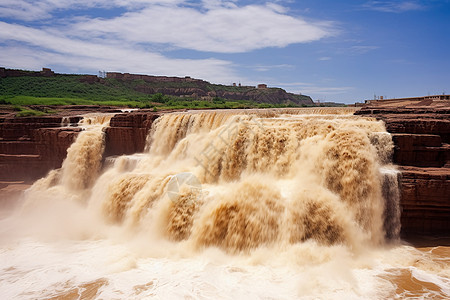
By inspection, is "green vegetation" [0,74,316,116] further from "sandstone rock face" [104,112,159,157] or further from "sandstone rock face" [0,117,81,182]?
"sandstone rock face" [104,112,159,157]

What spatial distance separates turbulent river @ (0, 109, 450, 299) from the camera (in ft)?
23.8

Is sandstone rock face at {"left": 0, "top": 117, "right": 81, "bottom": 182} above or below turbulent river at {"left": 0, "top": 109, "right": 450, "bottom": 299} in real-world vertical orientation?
A: above

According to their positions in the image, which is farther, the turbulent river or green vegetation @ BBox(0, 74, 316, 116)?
green vegetation @ BBox(0, 74, 316, 116)

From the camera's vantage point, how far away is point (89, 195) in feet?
46.3

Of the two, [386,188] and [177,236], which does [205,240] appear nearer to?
[177,236]

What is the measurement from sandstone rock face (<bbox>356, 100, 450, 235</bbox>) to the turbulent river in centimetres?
42

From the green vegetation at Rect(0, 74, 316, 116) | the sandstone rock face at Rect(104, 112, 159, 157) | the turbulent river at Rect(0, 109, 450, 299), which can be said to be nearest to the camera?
the turbulent river at Rect(0, 109, 450, 299)

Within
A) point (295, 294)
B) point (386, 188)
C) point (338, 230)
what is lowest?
point (295, 294)

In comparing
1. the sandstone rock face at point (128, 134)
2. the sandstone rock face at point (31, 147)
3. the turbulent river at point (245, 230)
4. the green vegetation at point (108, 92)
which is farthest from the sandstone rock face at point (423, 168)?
the green vegetation at point (108, 92)

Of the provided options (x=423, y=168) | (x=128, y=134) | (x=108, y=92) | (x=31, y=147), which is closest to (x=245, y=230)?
(x=423, y=168)

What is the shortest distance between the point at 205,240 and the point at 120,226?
389 centimetres

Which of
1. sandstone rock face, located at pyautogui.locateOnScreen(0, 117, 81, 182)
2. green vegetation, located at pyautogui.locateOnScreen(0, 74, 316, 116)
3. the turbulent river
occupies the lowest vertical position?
the turbulent river

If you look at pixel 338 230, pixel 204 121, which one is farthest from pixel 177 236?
pixel 204 121

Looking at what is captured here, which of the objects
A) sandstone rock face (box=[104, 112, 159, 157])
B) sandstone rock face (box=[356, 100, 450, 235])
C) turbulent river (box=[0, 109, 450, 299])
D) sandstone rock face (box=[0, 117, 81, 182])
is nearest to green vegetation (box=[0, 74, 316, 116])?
sandstone rock face (box=[0, 117, 81, 182])
